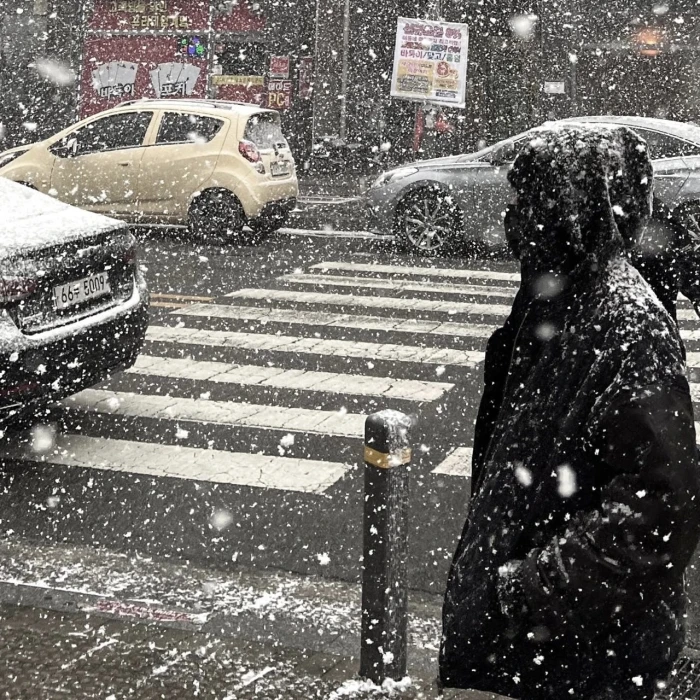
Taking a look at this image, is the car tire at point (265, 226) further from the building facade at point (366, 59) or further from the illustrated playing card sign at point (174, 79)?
the illustrated playing card sign at point (174, 79)

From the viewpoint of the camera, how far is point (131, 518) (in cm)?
550

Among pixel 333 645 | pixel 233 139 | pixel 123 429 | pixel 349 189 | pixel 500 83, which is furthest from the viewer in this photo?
pixel 500 83

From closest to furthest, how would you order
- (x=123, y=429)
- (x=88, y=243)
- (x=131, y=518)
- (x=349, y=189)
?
(x=131, y=518), (x=88, y=243), (x=123, y=429), (x=349, y=189)

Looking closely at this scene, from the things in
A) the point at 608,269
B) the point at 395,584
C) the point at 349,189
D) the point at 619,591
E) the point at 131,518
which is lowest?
the point at 349,189

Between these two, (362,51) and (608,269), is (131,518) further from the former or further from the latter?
(362,51)

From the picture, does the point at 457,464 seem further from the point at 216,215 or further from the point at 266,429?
the point at 216,215

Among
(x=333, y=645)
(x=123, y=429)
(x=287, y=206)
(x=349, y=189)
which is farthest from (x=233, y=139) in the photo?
(x=333, y=645)

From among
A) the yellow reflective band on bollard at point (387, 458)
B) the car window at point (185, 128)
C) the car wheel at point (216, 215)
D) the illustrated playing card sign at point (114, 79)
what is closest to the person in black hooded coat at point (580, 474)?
the yellow reflective band on bollard at point (387, 458)

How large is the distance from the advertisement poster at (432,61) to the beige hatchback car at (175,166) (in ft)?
11.3

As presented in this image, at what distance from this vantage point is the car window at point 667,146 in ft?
42.4

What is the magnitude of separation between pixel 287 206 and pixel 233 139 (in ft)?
3.76

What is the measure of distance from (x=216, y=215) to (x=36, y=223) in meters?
8.30

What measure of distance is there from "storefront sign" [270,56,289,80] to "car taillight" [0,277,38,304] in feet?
59.6

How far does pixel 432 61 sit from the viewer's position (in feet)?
59.4
